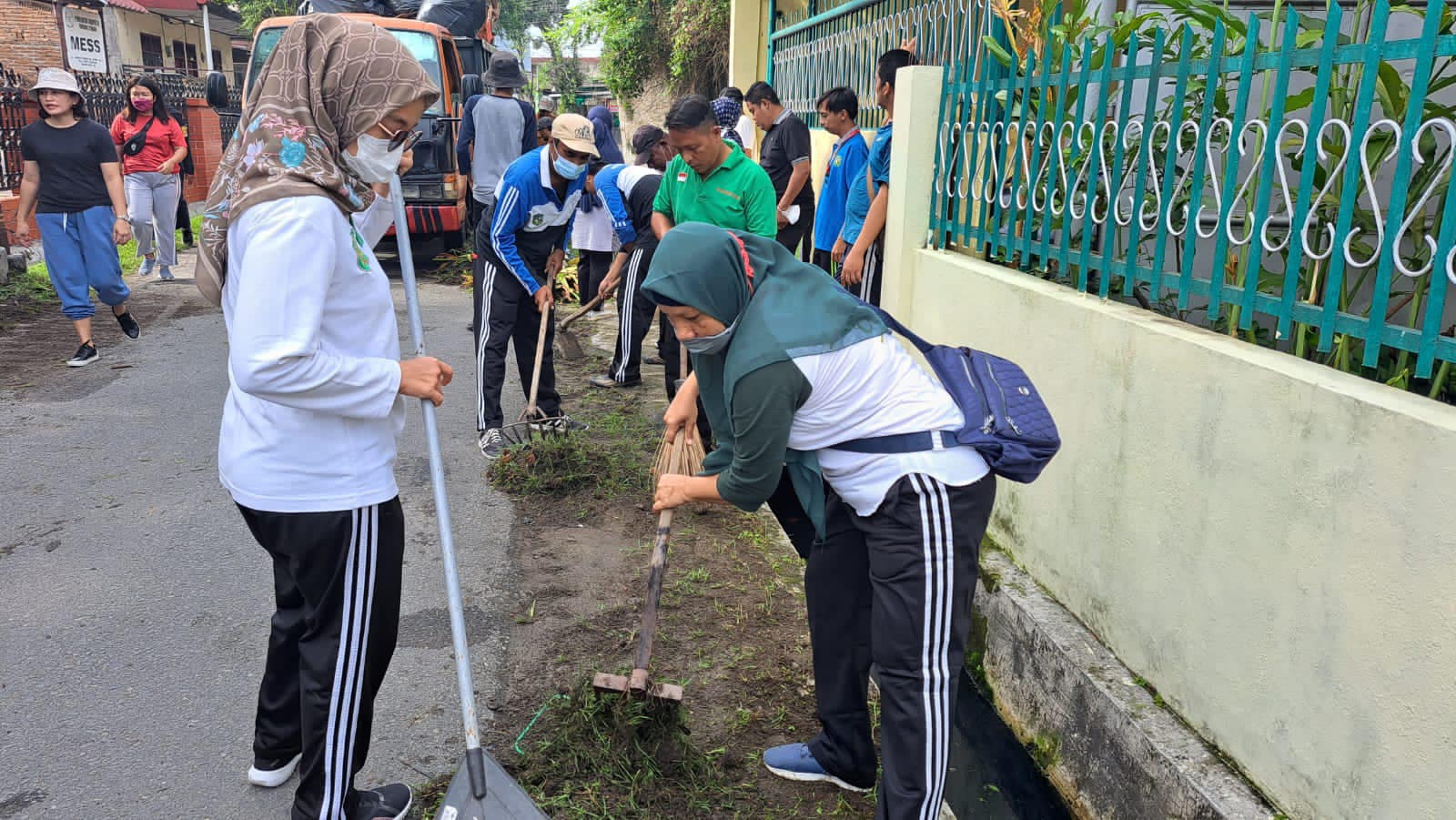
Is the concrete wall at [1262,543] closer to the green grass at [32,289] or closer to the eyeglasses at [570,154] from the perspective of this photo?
the eyeglasses at [570,154]

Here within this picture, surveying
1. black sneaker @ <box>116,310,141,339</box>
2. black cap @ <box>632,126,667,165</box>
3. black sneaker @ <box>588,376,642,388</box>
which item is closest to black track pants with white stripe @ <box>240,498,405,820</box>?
black sneaker @ <box>588,376,642,388</box>

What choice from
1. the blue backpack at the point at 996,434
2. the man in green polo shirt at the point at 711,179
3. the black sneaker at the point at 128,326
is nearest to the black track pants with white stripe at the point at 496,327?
the man in green polo shirt at the point at 711,179

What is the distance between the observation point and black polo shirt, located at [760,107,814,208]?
276 inches

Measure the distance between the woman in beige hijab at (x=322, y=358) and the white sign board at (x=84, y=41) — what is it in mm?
17547

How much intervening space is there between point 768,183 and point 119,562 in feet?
10.5

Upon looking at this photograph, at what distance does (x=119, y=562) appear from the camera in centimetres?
405

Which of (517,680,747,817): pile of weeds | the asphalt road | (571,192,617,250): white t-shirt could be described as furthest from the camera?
(571,192,617,250): white t-shirt

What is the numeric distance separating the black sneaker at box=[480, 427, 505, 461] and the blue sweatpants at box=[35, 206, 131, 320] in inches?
132

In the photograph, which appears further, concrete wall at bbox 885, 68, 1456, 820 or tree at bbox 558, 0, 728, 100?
tree at bbox 558, 0, 728, 100

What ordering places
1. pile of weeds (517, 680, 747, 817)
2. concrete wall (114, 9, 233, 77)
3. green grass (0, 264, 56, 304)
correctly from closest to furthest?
pile of weeds (517, 680, 747, 817) < green grass (0, 264, 56, 304) < concrete wall (114, 9, 233, 77)

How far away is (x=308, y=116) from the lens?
2.03 meters

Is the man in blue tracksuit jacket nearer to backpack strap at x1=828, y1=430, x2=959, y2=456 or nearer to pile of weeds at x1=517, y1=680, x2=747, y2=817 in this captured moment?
pile of weeds at x1=517, y1=680, x2=747, y2=817

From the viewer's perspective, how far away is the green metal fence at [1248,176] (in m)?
2.20

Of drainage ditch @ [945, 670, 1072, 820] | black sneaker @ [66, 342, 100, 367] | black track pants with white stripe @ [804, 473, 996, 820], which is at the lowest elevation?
drainage ditch @ [945, 670, 1072, 820]
